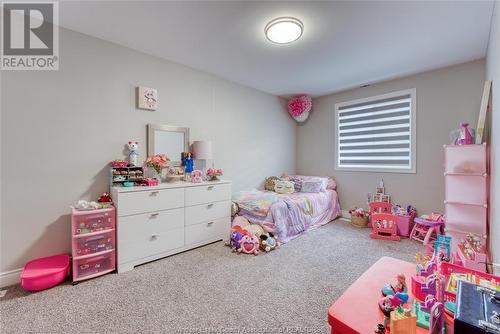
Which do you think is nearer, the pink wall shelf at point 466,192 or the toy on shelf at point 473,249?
the toy on shelf at point 473,249

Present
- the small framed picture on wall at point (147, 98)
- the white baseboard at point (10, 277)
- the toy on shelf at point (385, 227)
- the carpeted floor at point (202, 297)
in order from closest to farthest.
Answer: the carpeted floor at point (202, 297)
the white baseboard at point (10, 277)
the small framed picture on wall at point (147, 98)
the toy on shelf at point (385, 227)

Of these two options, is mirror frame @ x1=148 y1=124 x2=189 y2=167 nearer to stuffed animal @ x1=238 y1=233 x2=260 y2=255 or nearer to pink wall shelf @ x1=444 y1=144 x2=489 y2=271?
stuffed animal @ x1=238 y1=233 x2=260 y2=255

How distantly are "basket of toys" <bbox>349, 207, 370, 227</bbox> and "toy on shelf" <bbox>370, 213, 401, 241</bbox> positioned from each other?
0.37 m

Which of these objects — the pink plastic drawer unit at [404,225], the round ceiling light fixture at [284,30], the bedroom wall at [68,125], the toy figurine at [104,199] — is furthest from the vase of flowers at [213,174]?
the pink plastic drawer unit at [404,225]

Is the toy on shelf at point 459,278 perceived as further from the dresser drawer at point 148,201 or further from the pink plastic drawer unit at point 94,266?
the pink plastic drawer unit at point 94,266

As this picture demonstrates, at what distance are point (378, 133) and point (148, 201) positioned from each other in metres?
3.65

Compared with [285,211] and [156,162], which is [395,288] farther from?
[156,162]

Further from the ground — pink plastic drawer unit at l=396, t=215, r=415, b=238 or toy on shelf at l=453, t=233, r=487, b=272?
toy on shelf at l=453, t=233, r=487, b=272

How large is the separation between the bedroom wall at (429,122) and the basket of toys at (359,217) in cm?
25

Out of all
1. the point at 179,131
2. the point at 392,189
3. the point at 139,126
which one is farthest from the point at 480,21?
the point at 139,126

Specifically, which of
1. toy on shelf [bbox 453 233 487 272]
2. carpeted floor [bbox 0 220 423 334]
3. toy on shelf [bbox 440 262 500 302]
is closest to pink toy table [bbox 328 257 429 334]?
toy on shelf [bbox 440 262 500 302]

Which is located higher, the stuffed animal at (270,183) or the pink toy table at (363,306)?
the stuffed animal at (270,183)

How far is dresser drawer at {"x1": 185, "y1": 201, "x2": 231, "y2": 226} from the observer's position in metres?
2.63

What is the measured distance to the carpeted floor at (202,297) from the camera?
1.47m
